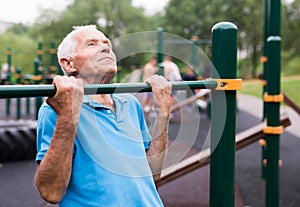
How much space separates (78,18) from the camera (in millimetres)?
25438

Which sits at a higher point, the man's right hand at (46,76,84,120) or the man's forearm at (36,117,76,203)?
the man's right hand at (46,76,84,120)

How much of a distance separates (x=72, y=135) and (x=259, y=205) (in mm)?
2487

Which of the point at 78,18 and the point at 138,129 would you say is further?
the point at 78,18

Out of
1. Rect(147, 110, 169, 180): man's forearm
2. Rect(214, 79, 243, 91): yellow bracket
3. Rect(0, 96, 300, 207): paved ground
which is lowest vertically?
Rect(0, 96, 300, 207): paved ground

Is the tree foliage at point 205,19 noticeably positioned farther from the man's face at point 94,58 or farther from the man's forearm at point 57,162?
A: the man's forearm at point 57,162

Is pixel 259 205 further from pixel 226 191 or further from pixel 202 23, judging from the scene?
pixel 202 23

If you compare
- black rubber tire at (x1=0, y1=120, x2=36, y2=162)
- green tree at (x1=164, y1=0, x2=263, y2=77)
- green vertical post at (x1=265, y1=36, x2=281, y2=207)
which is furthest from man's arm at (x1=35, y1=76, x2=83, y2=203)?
green tree at (x1=164, y1=0, x2=263, y2=77)

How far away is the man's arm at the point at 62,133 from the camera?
3.33 ft

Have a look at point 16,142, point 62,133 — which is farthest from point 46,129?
point 16,142

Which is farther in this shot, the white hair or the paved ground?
the paved ground

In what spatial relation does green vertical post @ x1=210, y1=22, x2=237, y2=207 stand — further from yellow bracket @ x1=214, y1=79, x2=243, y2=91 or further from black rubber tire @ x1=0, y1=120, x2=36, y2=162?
black rubber tire @ x1=0, y1=120, x2=36, y2=162

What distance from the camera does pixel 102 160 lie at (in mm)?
1123

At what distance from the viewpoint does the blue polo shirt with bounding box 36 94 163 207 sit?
111cm

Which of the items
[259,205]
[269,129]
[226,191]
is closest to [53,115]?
[226,191]
